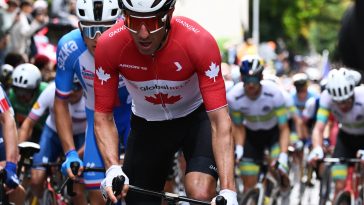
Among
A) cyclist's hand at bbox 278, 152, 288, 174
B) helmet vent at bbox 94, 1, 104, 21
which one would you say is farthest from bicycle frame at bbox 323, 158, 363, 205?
helmet vent at bbox 94, 1, 104, 21

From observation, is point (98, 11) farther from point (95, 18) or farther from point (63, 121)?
point (63, 121)

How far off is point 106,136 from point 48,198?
343cm

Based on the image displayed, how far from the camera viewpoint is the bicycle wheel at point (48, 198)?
8914 millimetres

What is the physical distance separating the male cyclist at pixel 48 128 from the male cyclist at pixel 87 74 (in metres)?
1.47

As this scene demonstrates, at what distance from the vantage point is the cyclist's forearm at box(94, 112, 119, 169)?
5.66m

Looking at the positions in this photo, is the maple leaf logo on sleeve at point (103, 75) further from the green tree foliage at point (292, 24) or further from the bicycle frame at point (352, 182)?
the green tree foliage at point (292, 24)

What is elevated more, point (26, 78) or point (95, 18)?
point (95, 18)

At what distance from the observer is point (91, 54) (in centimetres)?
747

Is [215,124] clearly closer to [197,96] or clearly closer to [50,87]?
[197,96]

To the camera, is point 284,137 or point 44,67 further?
point 44,67

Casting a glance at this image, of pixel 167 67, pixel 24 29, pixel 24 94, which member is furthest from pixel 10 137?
pixel 24 29

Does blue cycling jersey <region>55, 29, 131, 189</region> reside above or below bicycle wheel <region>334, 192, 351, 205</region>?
above

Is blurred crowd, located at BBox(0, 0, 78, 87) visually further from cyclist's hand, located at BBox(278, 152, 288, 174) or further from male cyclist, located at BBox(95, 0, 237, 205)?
male cyclist, located at BBox(95, 0, 237, 205)

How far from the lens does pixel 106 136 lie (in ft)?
18.8
